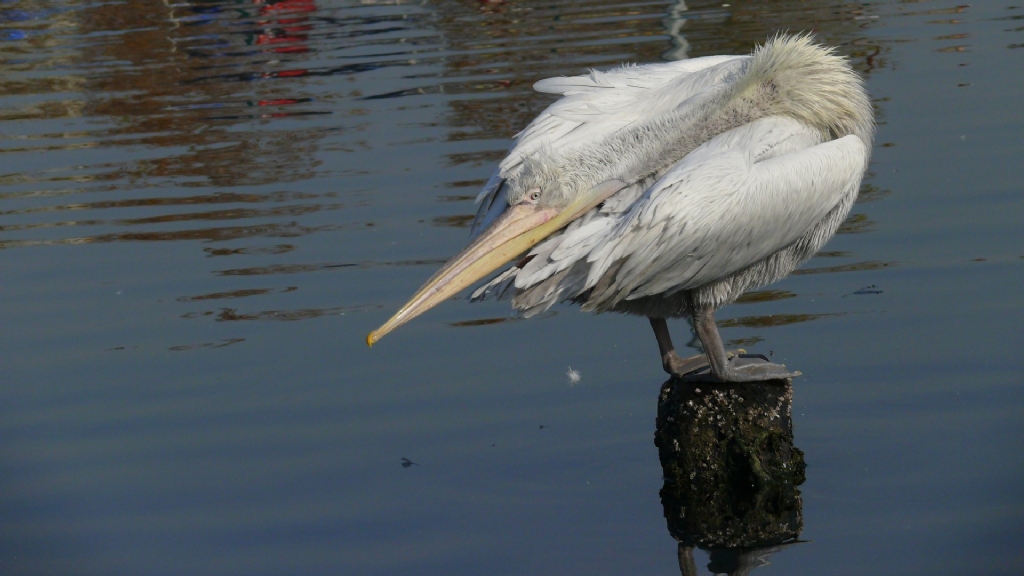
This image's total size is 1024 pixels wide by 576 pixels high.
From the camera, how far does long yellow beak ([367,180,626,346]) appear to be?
3.57 m

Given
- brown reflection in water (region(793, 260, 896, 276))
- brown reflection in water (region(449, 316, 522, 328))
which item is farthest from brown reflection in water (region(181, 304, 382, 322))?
brown reflection in water (region(793, 260, 896, 276))

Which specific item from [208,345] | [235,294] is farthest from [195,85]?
[208,345]

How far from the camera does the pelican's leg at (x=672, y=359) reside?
3.93 m

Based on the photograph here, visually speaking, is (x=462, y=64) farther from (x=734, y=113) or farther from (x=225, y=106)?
(x=734, y=113)

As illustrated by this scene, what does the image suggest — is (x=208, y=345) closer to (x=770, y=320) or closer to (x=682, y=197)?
(x=770, y=320)

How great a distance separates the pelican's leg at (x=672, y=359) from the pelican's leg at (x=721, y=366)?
0.33 feet

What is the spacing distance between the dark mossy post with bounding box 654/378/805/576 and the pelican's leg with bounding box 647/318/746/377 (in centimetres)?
12

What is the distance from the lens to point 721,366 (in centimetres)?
368

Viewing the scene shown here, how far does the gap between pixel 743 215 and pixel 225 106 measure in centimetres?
678

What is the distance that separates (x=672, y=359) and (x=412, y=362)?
53.3 inches

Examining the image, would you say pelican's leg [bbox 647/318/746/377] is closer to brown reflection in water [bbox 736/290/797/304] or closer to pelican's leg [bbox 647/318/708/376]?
pelican's leg [bbox 647/318/708/376]

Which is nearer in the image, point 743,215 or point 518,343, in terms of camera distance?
point 743,215

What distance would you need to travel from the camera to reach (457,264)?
3582mm

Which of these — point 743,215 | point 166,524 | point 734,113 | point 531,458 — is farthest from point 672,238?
point 166,524
